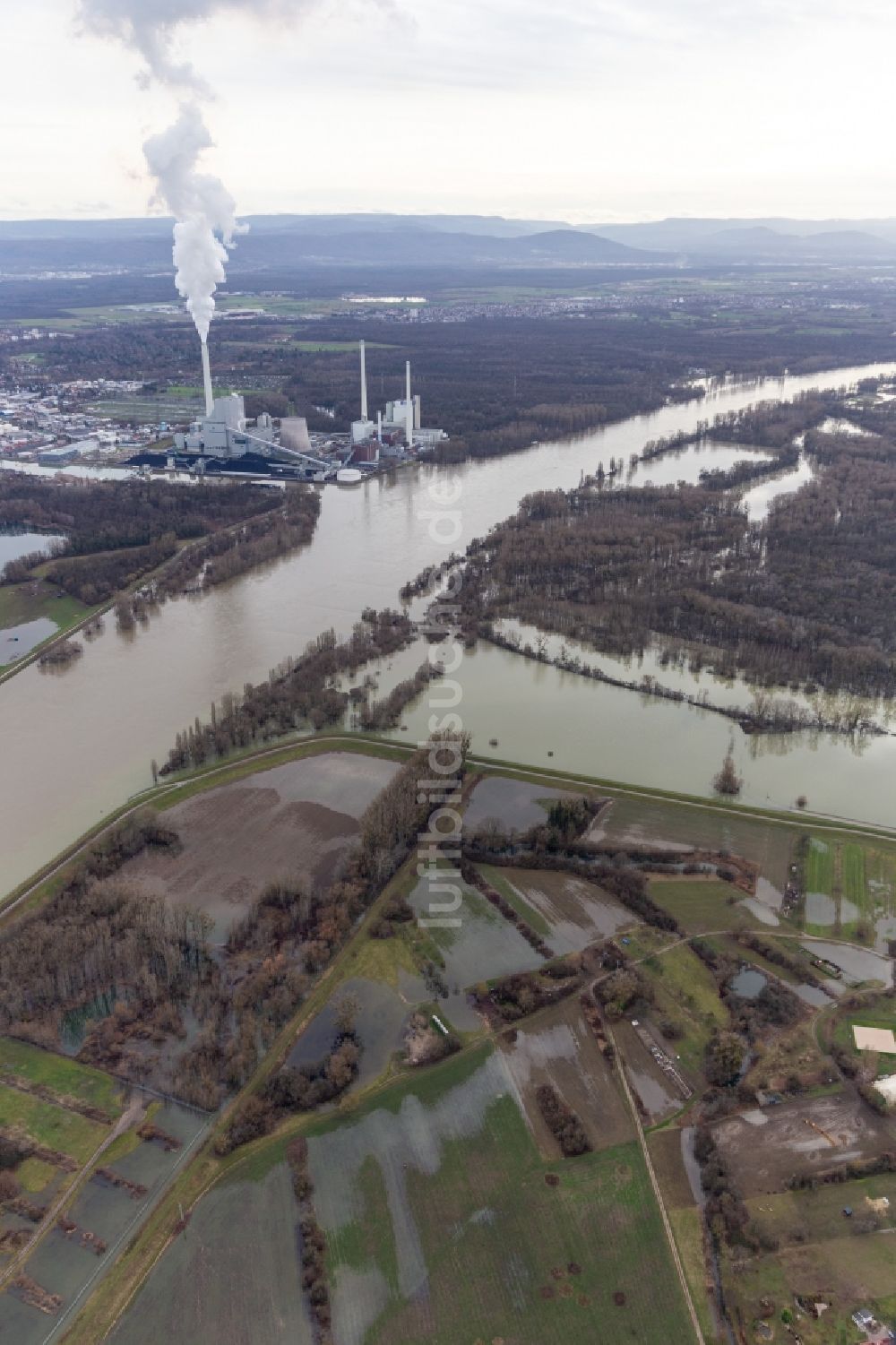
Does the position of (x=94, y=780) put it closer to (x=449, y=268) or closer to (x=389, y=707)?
(x=389, y=707)

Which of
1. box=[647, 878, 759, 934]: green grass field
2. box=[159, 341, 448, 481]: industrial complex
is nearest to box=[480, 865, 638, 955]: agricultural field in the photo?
box=[647, 878, 759, 934]: green grass field

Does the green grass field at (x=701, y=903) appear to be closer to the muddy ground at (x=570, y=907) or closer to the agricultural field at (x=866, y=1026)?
the muddy ground at (x=570, y=907)

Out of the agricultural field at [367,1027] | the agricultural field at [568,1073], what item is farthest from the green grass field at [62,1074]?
the agricultural field at [568,1073]

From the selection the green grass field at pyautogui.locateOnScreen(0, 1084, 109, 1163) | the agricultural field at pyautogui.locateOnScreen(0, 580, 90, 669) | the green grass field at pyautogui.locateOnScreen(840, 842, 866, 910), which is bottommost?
the green grass field at pyautogui.locateOnScreen(0, 1084, 109, 1163)

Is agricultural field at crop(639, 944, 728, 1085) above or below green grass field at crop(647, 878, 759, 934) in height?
below

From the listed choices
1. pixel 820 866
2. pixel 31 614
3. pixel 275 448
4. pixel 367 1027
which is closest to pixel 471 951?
pixel 367 1027

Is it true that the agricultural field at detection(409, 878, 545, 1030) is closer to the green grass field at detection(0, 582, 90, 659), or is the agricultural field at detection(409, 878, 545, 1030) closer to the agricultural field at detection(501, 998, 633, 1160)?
the agricultural field at detection(501, 998, 633, 1160)
